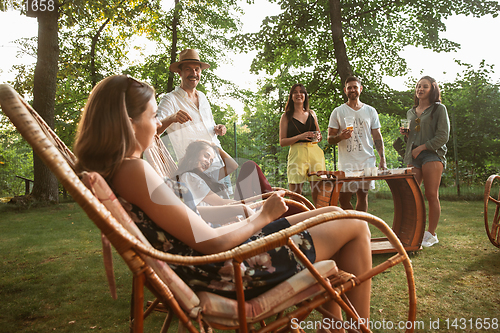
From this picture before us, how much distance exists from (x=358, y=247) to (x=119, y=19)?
9.16 meters

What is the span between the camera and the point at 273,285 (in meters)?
1.07

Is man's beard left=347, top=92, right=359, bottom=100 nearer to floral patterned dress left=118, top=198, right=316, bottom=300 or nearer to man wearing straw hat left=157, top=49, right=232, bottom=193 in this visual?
man wearing straw hat left=157, top=49, right=232, bottom=193

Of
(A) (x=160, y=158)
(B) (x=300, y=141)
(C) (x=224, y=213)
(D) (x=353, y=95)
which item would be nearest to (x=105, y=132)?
(C) (x=224, y=213)

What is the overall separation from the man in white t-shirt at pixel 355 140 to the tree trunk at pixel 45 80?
21.8 ft

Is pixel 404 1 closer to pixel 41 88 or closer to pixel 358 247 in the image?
pixel 358 247

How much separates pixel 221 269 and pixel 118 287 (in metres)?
1.79

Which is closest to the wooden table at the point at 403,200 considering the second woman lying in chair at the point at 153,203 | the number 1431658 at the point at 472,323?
the number 1431658 at the point at 472,323

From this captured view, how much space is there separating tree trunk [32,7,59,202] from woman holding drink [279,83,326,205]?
6.13m

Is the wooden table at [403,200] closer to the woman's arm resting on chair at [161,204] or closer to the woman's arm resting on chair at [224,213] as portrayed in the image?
the woman's arm resting on chair at [224,213]

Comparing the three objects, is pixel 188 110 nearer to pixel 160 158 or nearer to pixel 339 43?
pixel 160 158

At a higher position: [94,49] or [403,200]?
[94,49]

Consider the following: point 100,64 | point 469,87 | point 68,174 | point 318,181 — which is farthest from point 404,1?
point 100,64

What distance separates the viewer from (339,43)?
261 inches

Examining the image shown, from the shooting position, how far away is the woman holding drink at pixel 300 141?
3.49 m
